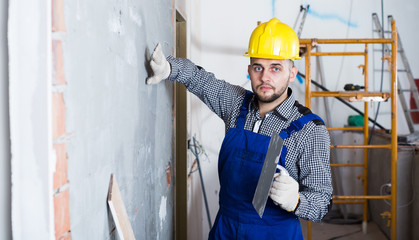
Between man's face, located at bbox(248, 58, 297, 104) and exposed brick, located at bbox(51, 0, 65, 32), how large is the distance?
3.63ft

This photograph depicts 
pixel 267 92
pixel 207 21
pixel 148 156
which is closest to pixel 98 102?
pixel 148 156

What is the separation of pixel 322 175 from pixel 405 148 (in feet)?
7.03

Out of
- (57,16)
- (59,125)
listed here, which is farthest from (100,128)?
(57,16)

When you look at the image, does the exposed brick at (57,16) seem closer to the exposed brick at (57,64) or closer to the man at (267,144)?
the exposed brick at (57,64)

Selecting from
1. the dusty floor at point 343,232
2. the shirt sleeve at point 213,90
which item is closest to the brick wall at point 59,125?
the shirt sleeve at point 213,90

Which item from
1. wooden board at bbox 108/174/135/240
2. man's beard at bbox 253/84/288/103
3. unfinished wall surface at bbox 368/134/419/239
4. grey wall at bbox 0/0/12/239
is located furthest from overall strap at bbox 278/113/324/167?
unfinished wall surface at bbox 368/134/419/239

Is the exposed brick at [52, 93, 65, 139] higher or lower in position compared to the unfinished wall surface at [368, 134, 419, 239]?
higher

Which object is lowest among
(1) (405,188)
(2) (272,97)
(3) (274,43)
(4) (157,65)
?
(1) (405,188)

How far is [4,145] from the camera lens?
0.76 meters

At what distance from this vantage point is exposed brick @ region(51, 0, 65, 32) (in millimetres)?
740

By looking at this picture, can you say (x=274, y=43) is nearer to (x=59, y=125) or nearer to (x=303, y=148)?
(x=303, y=148)

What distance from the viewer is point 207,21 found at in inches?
152

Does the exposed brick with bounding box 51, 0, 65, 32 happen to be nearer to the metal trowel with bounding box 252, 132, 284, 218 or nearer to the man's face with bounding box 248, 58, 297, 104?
the metal trowel with bounding box 252, 132, 284, 218

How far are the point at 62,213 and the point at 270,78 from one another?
1170 millimetres
